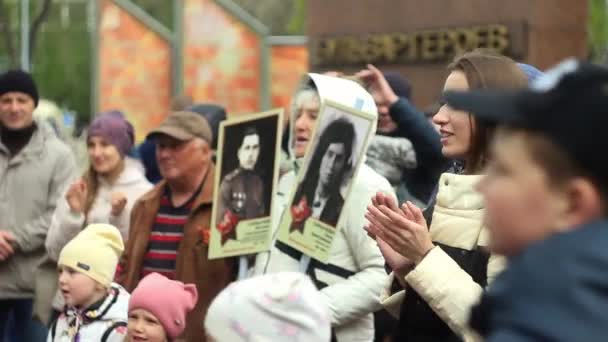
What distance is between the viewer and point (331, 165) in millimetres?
5930

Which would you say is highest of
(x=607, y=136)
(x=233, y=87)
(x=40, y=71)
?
(x=607, y=136)

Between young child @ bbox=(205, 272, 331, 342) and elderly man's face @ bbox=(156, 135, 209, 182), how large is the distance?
11.3ft

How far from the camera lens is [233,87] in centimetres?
2194

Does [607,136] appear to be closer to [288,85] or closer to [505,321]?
[505,321]

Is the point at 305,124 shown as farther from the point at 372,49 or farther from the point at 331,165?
the point at 372,49

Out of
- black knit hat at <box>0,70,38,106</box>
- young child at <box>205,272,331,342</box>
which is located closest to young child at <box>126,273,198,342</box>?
young child at <box>205,272,331,342</box>

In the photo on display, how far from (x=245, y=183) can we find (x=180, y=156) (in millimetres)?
582

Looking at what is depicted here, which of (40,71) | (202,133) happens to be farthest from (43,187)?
(40,71)

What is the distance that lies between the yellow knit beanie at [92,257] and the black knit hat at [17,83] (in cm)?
228

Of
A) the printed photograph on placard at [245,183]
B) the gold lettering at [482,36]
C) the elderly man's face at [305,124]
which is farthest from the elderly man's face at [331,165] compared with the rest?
the gold lettering at [482,36]

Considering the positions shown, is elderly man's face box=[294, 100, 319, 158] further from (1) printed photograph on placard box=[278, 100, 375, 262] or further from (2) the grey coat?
(2) the grey coat

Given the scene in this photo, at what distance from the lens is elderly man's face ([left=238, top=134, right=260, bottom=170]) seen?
21.0 ft

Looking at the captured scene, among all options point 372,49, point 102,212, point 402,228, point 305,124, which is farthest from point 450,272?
point 372,49

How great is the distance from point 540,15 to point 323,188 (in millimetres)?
7125
